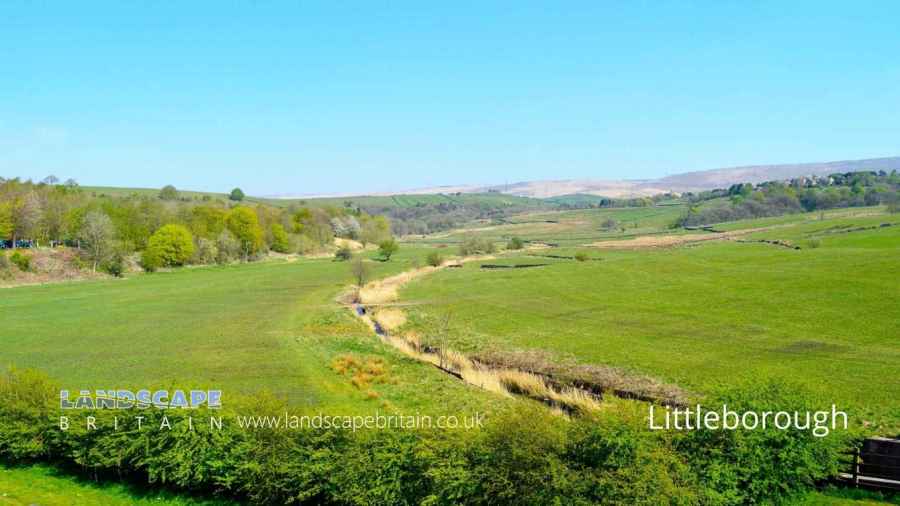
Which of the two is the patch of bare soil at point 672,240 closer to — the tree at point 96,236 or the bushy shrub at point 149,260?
the bushy shrub at point 149,260

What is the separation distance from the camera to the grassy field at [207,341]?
3856 cm

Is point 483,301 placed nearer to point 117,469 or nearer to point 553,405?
point 553,405

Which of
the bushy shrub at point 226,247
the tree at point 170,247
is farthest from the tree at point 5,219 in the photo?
the bushy shrub at point 226,247

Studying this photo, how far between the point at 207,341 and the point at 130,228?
278 ft

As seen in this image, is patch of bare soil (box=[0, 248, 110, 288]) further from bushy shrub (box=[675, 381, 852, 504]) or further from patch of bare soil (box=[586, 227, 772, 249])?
patch of bare soil (box=[586, 227, 772, 249])

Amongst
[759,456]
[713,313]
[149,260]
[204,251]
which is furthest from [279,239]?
[759,456]

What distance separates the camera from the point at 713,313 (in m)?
59.2

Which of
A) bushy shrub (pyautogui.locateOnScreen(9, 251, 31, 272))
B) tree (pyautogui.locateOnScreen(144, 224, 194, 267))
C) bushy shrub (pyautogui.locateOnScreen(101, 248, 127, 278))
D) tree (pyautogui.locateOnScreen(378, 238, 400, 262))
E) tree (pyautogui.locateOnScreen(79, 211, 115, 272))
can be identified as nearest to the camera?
bushy shrub (pyautogui.locateOnScreen(9, 251, 31, 272))

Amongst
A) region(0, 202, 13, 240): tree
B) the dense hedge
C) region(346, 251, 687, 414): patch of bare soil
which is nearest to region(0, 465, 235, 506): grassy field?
the dense hedge

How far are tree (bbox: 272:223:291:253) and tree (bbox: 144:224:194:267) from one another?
3493 centimetres

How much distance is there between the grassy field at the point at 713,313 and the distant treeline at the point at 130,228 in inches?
2377

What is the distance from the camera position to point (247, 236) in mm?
146000

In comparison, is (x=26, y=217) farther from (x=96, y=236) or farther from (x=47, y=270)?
(x=47, y=270)

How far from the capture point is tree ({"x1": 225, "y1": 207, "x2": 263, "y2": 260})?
146000 mm
